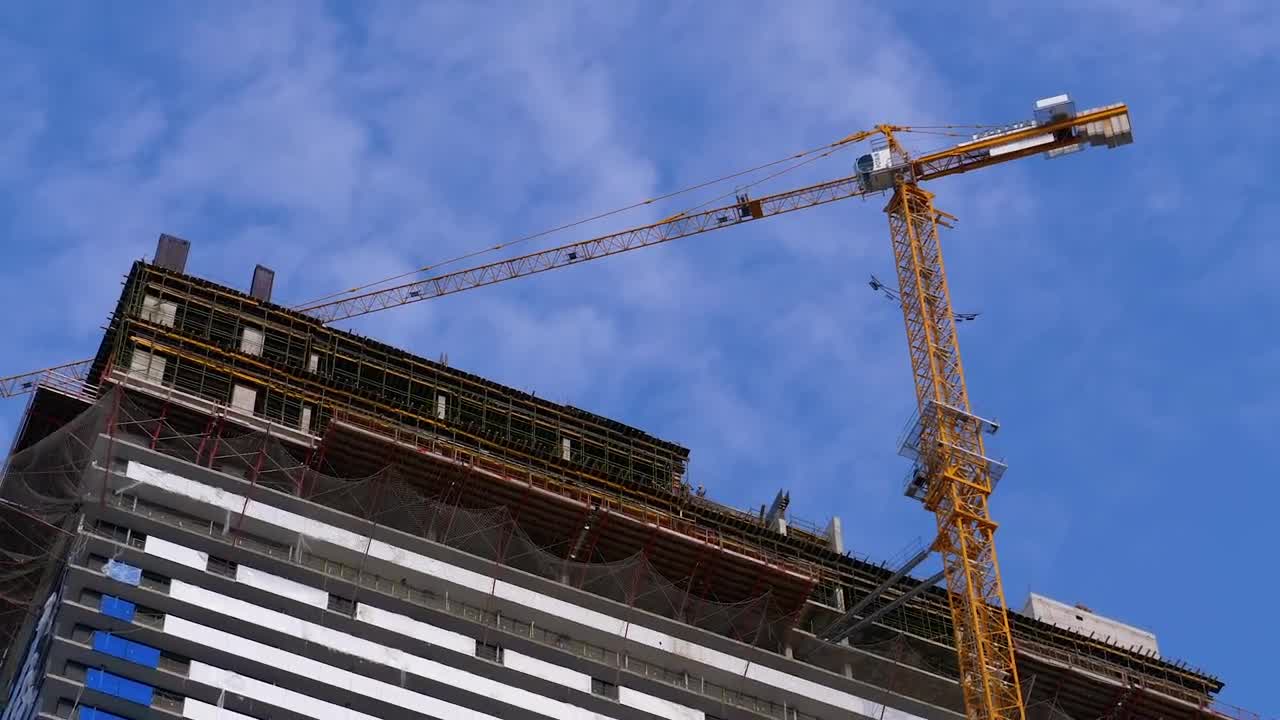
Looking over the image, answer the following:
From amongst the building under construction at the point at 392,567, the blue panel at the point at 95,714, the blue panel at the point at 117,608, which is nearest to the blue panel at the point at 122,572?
the building under construction at the point at 392,567

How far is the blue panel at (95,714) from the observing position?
97312 millimetres

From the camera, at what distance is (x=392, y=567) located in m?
113

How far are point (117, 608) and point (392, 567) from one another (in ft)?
52.3

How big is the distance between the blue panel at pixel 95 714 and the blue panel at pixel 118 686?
3.28 ft

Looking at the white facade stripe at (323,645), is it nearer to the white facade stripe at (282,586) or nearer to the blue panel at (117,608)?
the white facade stripe at (282,586)

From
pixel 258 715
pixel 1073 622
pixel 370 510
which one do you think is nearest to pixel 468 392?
pixel 370 510

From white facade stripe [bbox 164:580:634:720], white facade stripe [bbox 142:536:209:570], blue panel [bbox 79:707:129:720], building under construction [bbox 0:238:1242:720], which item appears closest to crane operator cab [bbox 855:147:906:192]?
building under construction [bbox 0:238:1242:720]

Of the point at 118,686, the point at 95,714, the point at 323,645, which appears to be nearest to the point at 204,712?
the point at 118,686

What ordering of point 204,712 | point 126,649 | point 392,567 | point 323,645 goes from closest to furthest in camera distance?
point 204,712
point 126,649
point 323,645
point 392,567

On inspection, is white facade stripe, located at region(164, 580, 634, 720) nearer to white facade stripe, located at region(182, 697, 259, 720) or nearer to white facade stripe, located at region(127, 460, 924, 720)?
white facade stripe, located at region(182, 697, 259, 720)

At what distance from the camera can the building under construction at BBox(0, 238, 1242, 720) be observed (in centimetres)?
10388

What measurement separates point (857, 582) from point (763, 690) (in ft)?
54.0

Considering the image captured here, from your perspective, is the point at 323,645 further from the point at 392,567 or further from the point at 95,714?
the point at 95,714

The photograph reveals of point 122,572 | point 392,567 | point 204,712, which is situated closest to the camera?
point 204,712
